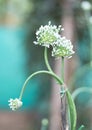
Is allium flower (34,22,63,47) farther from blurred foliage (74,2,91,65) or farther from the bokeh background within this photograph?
→ blurred foliage (74,2,91,65)

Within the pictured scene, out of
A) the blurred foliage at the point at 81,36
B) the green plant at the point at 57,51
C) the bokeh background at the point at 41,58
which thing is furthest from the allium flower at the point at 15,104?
the blurred foliage at the point at 81,36

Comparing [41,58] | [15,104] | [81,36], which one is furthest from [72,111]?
[41,58]

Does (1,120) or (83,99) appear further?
(1,120)

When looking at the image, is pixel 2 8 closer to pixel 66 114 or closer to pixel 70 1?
pixel 70 1

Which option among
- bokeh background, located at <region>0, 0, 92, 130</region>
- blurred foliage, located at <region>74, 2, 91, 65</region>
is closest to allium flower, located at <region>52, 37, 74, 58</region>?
bokeh background, located at <region>0, 0, 92, 130</region>

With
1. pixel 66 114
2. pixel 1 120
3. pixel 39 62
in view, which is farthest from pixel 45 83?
pixel 66 114

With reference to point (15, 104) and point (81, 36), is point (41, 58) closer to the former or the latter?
point (81, 36)
